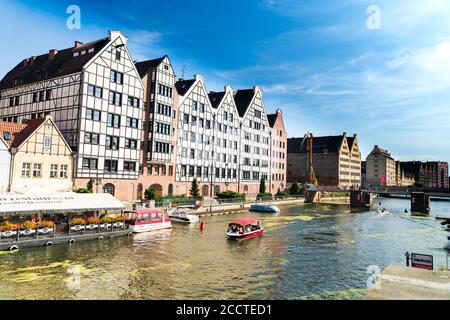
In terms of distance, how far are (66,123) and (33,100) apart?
11.3 m

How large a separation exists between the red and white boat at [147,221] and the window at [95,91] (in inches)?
743

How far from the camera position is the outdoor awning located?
101ft

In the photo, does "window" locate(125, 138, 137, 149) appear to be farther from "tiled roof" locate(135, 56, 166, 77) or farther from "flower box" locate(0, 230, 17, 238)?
"flower box" locate(0, 230, 17, 238)

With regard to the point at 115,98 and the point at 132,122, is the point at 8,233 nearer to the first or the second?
the point at 115,98

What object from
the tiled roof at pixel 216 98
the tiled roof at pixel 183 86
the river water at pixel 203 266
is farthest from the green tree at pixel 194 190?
the river water at pixel 203 266

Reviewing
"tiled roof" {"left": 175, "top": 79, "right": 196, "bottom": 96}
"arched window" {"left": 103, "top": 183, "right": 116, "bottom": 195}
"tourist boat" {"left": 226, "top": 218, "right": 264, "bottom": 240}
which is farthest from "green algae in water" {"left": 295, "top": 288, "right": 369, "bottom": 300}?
"tiled roof" {"left": 175, "top": 79, "right": 196, "bottom": 96}

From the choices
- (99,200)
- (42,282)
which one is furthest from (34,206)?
(42,282)

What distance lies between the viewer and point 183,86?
74.6 metres

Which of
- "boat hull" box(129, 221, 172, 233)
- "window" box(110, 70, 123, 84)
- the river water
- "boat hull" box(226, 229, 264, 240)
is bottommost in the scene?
the river water

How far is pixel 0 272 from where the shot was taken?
2311 centimetres

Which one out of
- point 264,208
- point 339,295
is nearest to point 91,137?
point 264,208

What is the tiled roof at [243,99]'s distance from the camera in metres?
93.1

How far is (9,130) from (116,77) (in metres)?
17.2

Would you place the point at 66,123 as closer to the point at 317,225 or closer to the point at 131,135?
the point at 131,135
